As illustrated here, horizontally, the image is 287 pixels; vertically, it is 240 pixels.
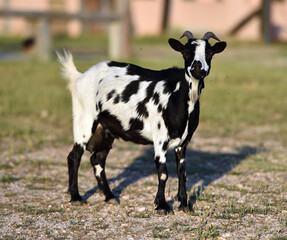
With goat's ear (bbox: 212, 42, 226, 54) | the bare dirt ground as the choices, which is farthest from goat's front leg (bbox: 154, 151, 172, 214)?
goat's ear (bbox: 212, 42, 226, 54)

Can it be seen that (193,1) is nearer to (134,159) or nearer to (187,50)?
(134,159)

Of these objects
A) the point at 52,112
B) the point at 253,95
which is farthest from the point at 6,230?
the point at 253,95

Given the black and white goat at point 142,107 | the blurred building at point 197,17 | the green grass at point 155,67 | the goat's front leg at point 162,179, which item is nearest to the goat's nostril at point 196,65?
the black and white goat at point 142,107

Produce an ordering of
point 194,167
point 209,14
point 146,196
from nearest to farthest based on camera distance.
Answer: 1. point 146,196
2. point 194,167
3. point 209,14

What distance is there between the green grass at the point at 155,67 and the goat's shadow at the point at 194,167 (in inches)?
51.5

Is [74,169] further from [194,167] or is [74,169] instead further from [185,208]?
[194,167]

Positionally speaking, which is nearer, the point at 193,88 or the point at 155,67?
the point at 193,88

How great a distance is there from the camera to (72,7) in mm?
37031

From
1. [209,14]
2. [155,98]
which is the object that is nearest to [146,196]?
[155,98]

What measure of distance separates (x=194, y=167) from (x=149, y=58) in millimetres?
13558

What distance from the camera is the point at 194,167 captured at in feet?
28.6

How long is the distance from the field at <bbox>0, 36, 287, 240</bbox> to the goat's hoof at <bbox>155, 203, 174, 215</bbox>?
7 cm

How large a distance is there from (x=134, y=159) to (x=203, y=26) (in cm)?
2778

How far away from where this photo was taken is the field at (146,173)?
5922mm
